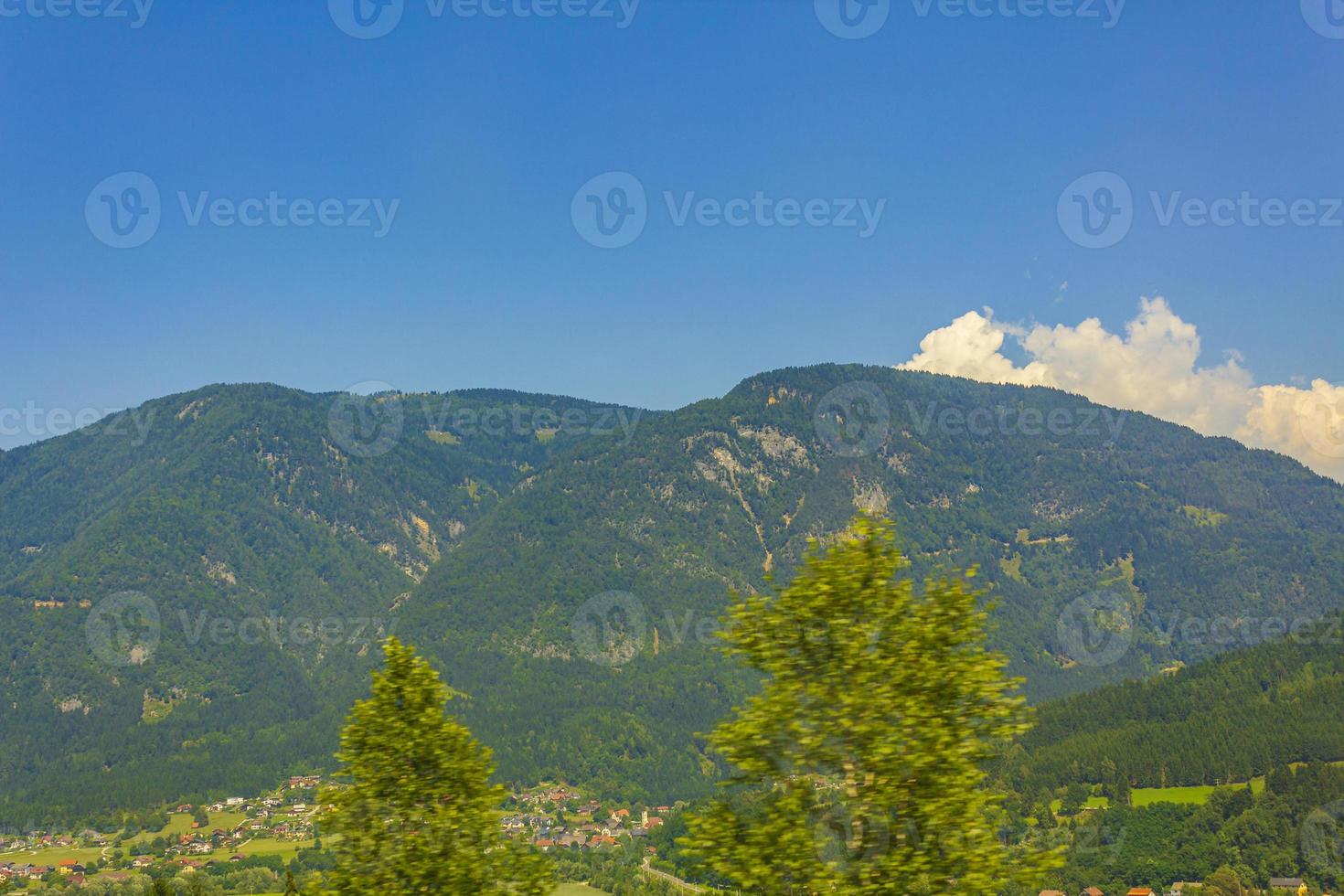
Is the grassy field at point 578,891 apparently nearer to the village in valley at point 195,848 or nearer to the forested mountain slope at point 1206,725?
the village in valley at point 195,848

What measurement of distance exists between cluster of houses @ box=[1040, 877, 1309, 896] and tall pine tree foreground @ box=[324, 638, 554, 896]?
314 ft

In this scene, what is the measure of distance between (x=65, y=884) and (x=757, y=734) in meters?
150

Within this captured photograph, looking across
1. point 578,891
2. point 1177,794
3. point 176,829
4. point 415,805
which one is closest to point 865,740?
point 415,805

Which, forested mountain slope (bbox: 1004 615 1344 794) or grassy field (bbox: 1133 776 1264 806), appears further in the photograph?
forested mountain slope (bbox: 1004 615 1344 794)

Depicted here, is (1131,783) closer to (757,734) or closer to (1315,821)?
(1315,821)

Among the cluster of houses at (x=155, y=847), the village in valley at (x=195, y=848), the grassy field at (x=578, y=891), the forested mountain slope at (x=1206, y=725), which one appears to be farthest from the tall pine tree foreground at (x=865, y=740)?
the cluster of houses at (x=155, y=847)

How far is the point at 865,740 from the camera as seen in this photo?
16812 millimetres

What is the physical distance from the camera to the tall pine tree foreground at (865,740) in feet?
53.3

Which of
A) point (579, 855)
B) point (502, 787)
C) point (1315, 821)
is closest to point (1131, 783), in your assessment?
point (1315, 821)

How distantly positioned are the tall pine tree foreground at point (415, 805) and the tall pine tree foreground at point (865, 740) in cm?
490

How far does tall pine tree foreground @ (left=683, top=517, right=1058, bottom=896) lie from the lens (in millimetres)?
16250

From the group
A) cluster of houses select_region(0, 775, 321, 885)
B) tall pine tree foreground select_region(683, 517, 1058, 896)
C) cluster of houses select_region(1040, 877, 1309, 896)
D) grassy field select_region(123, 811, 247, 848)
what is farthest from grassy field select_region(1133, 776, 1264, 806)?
grassy field select_region(123, 811, 247, 848)

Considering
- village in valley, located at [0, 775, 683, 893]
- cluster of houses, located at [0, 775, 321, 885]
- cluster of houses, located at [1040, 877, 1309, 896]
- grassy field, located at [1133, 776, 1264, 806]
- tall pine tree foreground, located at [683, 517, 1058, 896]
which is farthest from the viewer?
cluster of houses, located at [0, 775, 321, 885]

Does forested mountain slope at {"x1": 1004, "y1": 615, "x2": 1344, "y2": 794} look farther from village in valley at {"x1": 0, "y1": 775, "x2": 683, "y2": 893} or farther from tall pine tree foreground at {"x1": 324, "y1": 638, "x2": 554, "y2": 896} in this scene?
tall pine tree foreground at {"x1": 324, "y1": 638, "x2": 554, "y2": 896}
